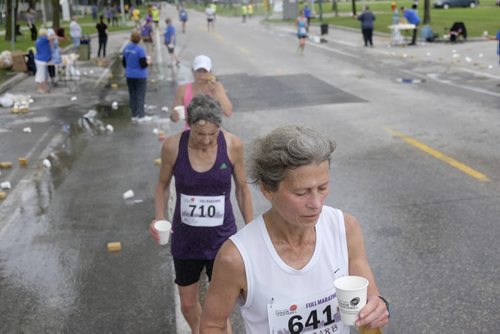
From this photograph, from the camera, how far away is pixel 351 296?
2359mm

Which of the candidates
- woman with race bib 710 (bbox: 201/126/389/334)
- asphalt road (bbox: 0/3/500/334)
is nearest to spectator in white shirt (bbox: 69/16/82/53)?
asphalt road (bbox: 0/3/500/334)

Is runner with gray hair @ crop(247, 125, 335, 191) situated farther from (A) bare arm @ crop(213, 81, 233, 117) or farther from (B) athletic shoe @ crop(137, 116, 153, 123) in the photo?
(B) athletic shoe @ crop(137, 116, 153, 123)

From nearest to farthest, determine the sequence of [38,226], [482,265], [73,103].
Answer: [482,265], [38,226], [73,103]

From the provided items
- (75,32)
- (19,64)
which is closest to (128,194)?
(19,64)

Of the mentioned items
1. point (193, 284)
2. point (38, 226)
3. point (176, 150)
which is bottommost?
point (38, 226)

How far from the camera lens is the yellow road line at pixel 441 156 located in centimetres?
876

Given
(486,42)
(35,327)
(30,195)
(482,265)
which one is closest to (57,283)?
(35,327)

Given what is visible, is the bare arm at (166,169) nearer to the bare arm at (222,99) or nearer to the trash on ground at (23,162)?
the bare arm at (222,99)

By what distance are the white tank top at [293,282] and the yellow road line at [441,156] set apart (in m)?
6.49

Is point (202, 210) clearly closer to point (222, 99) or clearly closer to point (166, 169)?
point (166, 169)

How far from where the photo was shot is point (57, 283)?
6.02m

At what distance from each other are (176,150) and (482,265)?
3181 mm

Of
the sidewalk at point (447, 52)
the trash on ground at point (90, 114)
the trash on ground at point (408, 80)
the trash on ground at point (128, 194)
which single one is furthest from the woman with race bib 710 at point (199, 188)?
the sidewalk at point (447, 52)

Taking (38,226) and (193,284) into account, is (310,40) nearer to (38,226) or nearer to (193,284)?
(38,226)
